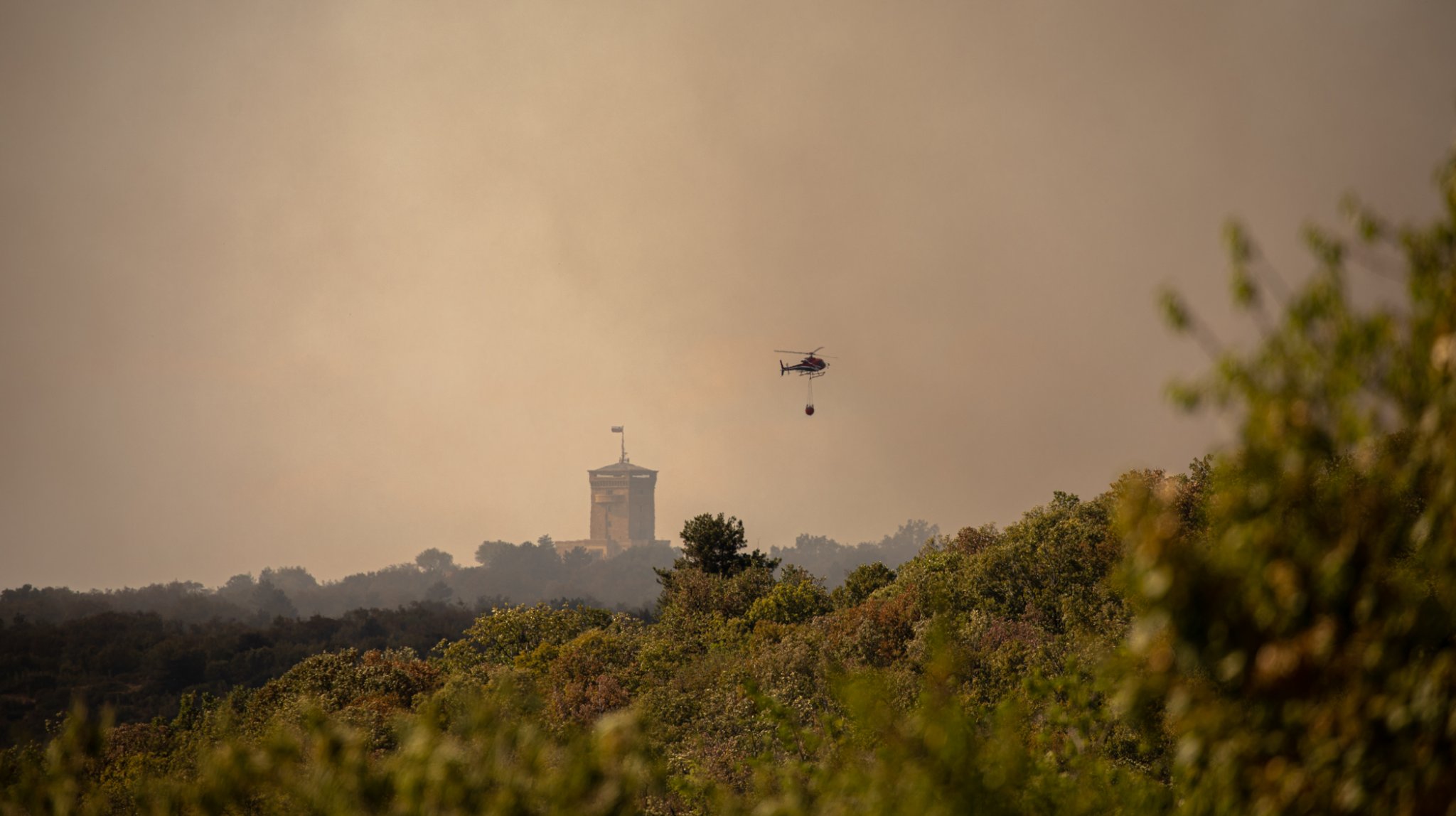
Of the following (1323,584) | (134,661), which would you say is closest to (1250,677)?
(1323,584)

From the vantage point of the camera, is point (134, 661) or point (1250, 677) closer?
point (1250, 677)

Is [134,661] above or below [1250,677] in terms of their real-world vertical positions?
below

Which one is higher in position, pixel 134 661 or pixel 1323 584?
pixel 1323 584

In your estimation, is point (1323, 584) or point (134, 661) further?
point (134, 661)

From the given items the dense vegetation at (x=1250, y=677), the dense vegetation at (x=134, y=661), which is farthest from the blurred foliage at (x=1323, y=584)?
the dense vegetation at (x=134, y=661)

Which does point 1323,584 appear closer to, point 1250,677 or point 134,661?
point 1250,677

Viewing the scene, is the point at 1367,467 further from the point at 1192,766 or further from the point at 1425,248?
the point at 1192,766

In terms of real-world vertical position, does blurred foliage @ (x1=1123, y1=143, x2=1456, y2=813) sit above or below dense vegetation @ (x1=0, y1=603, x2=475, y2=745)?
above

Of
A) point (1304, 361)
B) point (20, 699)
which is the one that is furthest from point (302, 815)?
point (20, 699)

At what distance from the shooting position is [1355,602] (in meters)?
4.64

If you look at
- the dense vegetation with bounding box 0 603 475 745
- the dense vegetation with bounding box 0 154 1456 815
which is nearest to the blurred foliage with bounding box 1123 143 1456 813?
the dense vegetation with bounding box 0 154 1456 815

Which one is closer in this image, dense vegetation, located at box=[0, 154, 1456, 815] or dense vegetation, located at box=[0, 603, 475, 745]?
dense vegetation, located at box=[0, 154, 1456, 815]

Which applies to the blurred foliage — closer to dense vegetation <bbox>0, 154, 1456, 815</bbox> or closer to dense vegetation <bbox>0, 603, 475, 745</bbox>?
dense vegetation <bbox>0, 154, 1456, 815</bbox>

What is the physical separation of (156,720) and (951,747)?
5557 cm
